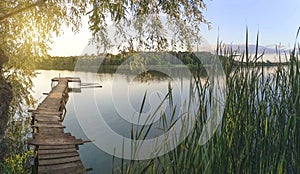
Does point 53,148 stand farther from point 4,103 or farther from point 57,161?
point 4,103

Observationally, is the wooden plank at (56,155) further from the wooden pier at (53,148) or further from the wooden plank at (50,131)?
the wooden plank at (50,131)

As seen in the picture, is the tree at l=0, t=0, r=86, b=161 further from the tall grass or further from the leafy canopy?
the tall grass

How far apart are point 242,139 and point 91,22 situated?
2.50 m

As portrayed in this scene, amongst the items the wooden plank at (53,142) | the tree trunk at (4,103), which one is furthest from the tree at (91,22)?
the wooden plank at (53,142)

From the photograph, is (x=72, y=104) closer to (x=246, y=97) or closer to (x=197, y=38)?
(x=197, y=38)

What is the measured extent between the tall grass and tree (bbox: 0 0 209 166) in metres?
1.67

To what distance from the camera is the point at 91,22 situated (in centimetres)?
372

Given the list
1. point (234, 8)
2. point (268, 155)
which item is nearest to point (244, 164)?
point (268, 155)

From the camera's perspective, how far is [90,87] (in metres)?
22.1

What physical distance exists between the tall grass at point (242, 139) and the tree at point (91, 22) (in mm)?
1668

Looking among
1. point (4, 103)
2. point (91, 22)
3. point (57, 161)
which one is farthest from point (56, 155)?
point (91, 22)

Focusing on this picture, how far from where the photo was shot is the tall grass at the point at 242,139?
6.26 ft

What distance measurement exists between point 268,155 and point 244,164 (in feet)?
0.70

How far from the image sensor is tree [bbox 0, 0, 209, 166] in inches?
151
